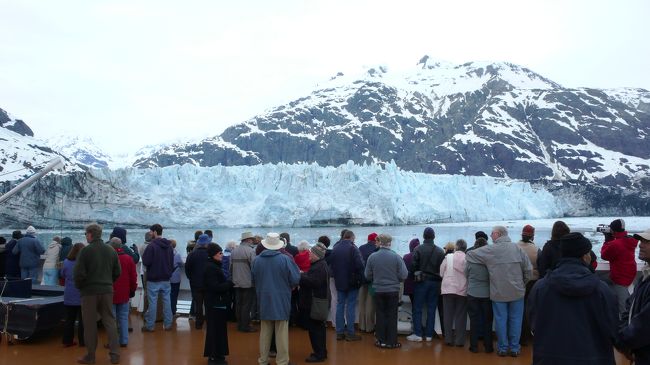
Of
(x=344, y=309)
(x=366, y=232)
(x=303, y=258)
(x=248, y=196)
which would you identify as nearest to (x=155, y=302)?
(x=303, y=258)

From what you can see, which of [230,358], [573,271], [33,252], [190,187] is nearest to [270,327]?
[230,358]

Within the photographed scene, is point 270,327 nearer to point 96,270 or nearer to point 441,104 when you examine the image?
point 96,270

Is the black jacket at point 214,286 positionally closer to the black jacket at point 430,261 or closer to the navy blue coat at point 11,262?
the black jacket at point 430,261

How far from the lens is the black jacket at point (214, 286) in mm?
5723

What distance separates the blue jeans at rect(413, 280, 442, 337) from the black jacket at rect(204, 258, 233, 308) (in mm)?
2433

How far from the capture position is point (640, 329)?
3057mm

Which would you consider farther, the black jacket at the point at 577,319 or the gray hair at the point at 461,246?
the gray hair at the point at 461,246

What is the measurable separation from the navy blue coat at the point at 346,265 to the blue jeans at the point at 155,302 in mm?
2278

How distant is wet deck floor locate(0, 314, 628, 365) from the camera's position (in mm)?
5941

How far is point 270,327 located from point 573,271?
319 cm

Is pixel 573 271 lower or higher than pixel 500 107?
lower

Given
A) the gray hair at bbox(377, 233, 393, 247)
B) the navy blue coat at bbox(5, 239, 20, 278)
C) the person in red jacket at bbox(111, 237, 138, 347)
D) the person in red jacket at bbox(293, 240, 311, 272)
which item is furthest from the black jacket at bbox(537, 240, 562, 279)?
the navy blue coat at bbox(5, 239, 20, 278)

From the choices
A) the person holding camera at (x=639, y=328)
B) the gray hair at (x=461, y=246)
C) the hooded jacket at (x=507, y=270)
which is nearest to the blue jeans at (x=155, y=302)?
the gray hair at (x=461, y=246)

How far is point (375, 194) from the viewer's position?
144 feet
